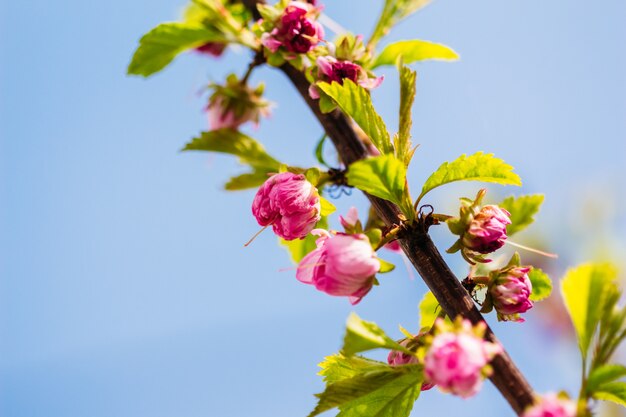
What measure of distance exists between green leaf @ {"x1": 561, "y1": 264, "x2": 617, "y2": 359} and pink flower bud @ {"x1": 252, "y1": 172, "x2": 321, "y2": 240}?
14.8 inches

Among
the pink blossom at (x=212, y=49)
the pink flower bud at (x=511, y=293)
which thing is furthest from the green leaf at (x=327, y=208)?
the pink blossom at (x=212, y=49)

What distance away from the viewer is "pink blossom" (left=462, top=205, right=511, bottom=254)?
0.92m

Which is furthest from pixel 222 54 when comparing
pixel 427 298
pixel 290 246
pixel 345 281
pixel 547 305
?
pixel 547 305

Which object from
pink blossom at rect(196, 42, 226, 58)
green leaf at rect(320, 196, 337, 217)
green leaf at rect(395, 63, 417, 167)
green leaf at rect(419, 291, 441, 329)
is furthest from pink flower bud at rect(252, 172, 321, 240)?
pink blossom at rect(196, 42, 226, 58)

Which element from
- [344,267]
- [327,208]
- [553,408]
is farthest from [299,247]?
[553,408]

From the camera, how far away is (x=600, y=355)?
2.55 ft

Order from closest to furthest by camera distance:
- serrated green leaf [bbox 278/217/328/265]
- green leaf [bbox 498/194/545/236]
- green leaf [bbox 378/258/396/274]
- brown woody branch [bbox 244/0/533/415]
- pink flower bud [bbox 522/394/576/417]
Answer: pink flower bud [bbox 522/394/576/417] → brown woody branch [bbox 244/0/533/415] → green leaf [bbox 378/258/396/274] → green leaf [bbox 498/194/545/236] → serrated green leaf [bbox 278/217/328/265]

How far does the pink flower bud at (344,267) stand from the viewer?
2.74ft

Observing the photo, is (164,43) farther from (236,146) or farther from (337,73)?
(337,73)

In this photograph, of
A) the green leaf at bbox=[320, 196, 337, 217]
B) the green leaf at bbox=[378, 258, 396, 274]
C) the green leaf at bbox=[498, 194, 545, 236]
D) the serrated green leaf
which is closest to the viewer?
the green leaf at bbox=[378, 258, 396, 274]

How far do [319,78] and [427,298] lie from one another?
0.41m

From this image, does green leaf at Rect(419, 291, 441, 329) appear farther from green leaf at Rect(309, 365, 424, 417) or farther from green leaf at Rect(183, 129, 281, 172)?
green leaf at Rect(183, 129, 281, 172)

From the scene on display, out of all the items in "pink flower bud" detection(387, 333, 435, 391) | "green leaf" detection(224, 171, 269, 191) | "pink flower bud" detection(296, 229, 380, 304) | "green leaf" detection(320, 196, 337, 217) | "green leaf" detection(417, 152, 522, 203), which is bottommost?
"pink flower bud" detection(387, 333, 435, 391)

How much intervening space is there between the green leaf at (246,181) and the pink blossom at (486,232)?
1.72 ft
